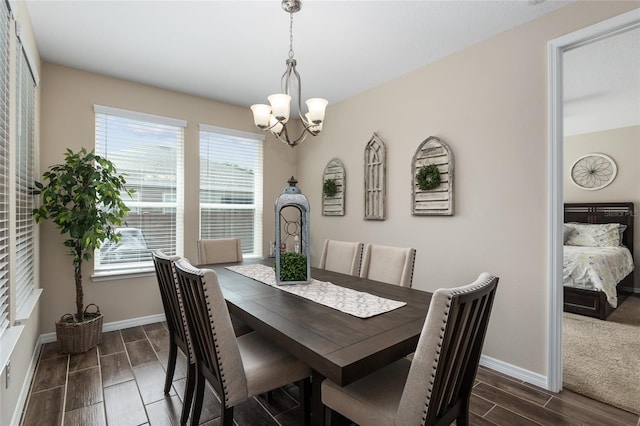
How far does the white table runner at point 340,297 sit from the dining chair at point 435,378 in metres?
0.30

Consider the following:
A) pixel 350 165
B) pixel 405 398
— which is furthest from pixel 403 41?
pixel 405 398

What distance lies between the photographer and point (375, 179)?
3.57 m

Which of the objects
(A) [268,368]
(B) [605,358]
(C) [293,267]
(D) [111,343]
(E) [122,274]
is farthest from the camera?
(E) [122,274]

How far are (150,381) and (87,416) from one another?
44cm

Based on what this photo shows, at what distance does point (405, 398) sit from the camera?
1.13 m

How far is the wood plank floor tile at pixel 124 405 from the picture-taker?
188cm

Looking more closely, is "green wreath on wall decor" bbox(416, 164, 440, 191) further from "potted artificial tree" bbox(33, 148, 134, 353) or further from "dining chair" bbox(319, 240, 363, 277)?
"potted artificial tree" bbox(33, 148, 134, 353)

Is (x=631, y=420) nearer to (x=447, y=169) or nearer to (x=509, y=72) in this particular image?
(x=447, y=169)

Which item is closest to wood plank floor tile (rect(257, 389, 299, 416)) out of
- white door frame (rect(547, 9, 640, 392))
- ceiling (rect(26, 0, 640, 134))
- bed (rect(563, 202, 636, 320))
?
white door frame (rect(547, 9, 640, 392))

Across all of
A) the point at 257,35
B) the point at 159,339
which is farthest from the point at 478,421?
the point at 257,35

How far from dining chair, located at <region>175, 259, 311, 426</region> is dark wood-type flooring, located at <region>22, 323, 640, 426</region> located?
0.41m

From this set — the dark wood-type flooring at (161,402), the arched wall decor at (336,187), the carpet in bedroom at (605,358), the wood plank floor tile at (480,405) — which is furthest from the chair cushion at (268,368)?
the arched wall decor at (336,187)

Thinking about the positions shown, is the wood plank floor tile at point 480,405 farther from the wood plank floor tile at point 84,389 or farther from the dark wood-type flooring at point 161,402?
the wood plank floor tile at point 84,389

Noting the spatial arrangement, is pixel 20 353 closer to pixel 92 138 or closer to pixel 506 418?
pixel 92 138
